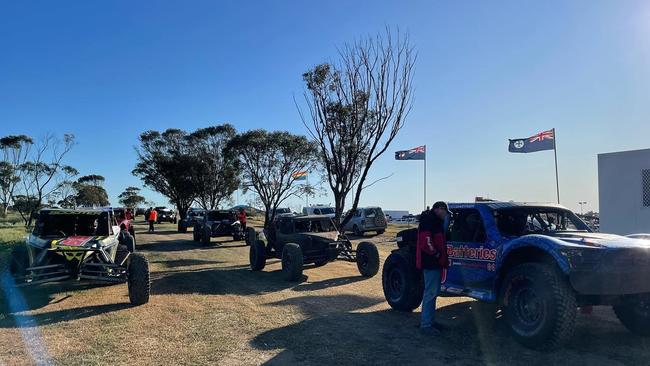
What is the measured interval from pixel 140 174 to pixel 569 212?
4635cm

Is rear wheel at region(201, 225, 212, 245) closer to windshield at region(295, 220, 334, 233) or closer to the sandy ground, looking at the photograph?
windshield at region(295, 220, 334, 233)

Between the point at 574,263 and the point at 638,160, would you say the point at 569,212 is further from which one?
the point at 638,160

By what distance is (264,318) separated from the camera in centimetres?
795

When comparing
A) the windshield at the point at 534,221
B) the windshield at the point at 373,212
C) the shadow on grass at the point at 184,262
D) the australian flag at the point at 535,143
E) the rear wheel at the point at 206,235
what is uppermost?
the australian flag at the point at 535,143

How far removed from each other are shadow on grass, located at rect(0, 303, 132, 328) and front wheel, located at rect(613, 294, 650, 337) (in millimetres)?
7525

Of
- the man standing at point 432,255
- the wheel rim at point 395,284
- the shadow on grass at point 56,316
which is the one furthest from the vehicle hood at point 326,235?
the man standing at point 432,255

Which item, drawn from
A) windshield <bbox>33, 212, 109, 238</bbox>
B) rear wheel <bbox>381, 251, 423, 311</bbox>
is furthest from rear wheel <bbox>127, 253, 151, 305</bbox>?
rear wheel <bbox>381, 251, 423, 311</bbox>

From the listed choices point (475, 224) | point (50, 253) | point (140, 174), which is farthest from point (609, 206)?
point (140, 174)

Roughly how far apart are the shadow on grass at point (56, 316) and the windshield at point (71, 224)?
2.64 meters

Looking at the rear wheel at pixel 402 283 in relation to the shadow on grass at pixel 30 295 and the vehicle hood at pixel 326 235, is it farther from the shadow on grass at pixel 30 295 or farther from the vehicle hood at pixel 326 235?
the shadow on grass at pixel 30 295

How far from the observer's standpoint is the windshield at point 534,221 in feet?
23.3

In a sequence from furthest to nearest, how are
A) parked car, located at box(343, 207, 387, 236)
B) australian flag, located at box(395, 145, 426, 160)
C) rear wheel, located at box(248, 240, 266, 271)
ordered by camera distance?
australian flag, located at box(395, 145, 426, 160) → parked car, located at box(343, 207, 387, 236) → rear wheel, located at box(248, 240, 266, 271)

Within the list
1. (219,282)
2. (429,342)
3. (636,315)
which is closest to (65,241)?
(219,282)

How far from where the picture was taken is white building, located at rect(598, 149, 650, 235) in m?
15.1
